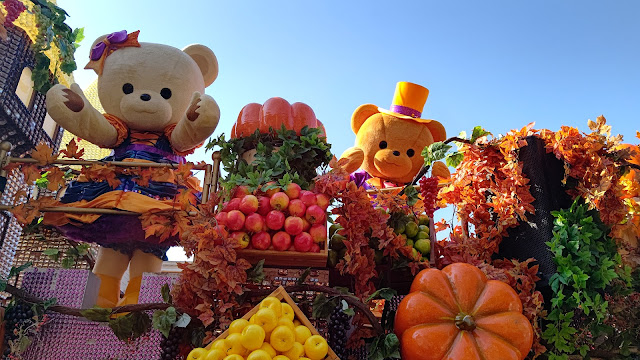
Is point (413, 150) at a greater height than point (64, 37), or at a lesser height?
lesser

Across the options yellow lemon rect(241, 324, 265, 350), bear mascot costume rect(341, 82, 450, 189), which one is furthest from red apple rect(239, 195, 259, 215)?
Answer: bear mascot costume rect(341, 82, 450, 189)

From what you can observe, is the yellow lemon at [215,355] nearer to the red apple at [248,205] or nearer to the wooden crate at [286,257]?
the wooden crate at [286,257]

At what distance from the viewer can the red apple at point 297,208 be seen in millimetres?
2650

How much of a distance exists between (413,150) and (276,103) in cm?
197

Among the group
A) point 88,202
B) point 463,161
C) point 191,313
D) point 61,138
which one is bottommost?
point 191,313

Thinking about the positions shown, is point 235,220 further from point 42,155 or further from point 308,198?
point 42,155

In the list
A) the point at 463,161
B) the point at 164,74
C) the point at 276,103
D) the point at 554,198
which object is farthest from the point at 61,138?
the point at 554,198

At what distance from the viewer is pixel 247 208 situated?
2.60m

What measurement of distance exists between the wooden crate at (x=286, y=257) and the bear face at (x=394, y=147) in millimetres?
2244

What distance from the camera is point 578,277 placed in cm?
261

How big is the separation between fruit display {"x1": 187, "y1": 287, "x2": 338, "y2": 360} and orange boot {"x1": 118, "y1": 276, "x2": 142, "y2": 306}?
4.77 feet

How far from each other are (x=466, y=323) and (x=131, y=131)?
122 inches

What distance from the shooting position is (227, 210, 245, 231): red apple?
253 centimetres

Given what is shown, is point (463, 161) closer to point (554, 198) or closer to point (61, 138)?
point (554, 198)
